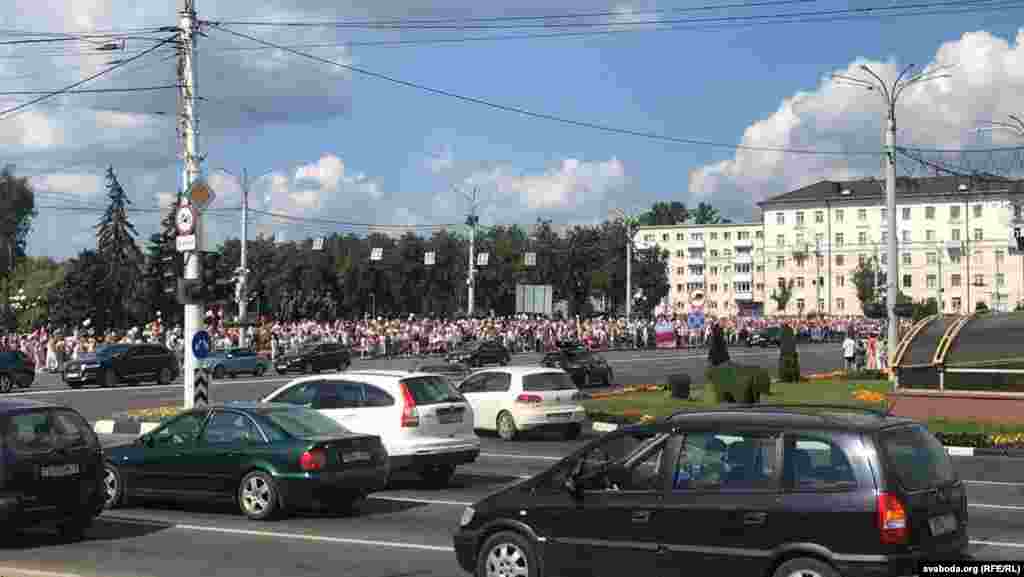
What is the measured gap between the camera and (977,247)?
12788 cm

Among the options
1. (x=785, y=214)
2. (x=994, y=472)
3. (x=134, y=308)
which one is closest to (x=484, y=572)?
(x=994, y=472)

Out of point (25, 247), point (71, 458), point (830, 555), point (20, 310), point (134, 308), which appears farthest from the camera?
point (25, 247)

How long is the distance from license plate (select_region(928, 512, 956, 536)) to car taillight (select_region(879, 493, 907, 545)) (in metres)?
0.32

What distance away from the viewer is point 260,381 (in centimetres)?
4559

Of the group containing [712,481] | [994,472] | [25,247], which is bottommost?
[994,472]

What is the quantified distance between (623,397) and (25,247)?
10223 centimetres

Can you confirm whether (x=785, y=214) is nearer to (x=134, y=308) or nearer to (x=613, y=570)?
(x=134, y=308)

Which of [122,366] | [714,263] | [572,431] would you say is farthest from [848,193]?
[572,431]

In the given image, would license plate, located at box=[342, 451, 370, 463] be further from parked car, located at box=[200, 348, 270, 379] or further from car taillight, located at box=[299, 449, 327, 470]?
parked car, located at box=[200, 348, 270, 379]

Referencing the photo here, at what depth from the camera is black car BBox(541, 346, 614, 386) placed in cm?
4203

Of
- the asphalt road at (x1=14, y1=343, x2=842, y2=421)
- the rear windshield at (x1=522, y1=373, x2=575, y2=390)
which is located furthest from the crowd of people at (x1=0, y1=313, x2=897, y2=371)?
the rear windshield at (x1=522, y1=373, x2=575, y2=390)

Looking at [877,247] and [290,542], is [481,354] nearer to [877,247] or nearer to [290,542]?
[290,542]

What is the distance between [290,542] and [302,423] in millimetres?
2153

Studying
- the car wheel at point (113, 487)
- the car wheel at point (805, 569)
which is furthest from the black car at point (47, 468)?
the car wheel at point (805, 569)
